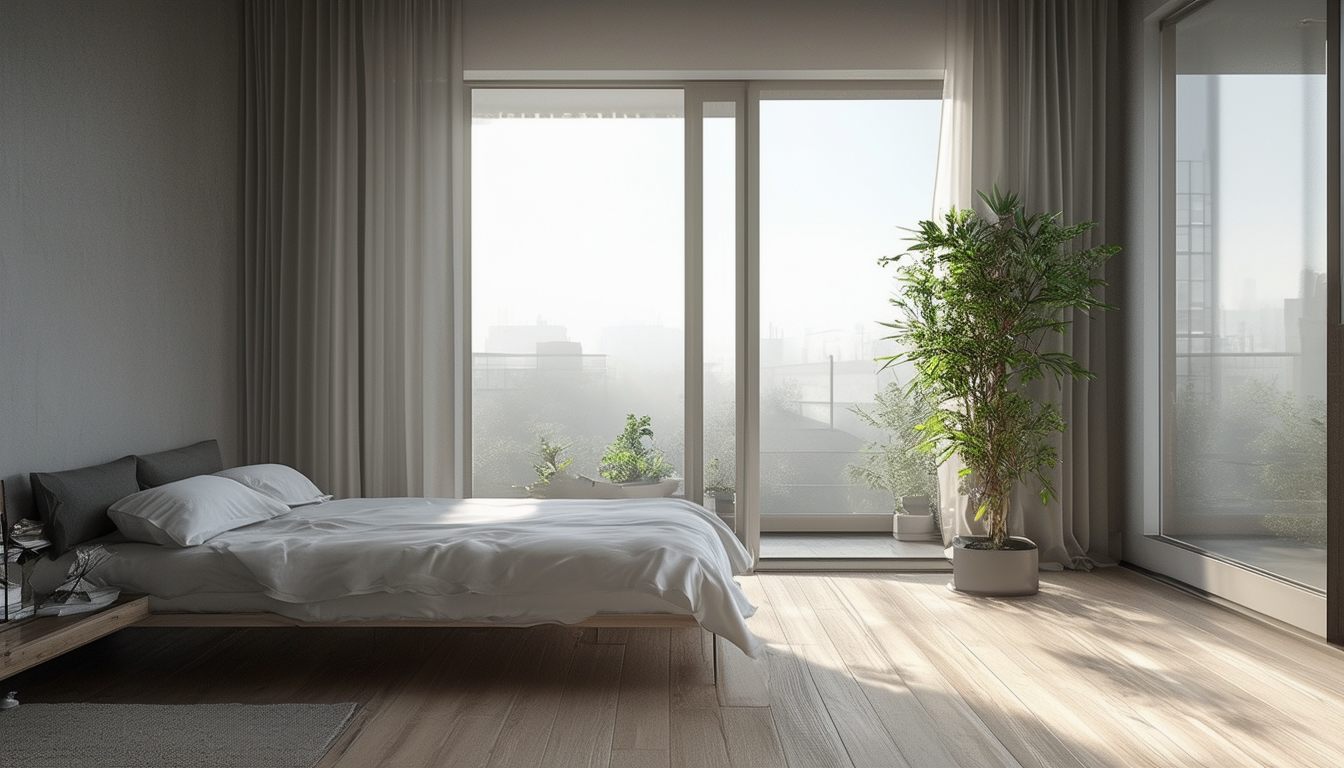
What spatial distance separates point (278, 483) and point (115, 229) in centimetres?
122

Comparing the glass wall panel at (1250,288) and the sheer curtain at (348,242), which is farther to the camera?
the sheer curtain at (348,242)

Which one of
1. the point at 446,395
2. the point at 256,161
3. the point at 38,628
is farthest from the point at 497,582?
the point at 256,161

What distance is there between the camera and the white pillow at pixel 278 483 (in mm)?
4098

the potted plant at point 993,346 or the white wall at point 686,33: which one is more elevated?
the white wall at point 686,33

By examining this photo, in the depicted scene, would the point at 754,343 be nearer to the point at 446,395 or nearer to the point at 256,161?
the point at 446,395

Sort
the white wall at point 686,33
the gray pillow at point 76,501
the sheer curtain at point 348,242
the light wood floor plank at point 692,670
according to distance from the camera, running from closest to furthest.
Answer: the light wood floor plank at point 692,670 < the gray pillow at point 76,501 < the sheer curtain at point 348,242 < the white wall at point 686,33

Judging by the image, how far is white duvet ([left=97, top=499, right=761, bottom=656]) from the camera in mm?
3176

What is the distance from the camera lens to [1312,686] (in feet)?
10.5

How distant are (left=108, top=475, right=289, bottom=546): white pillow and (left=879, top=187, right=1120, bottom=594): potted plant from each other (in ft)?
10.2

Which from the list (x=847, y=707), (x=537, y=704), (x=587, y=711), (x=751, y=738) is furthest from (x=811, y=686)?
(x=537, y=704)

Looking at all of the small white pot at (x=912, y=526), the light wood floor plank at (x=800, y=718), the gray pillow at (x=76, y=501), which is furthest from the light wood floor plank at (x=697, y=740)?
the small white pot at (x=912, y=526)

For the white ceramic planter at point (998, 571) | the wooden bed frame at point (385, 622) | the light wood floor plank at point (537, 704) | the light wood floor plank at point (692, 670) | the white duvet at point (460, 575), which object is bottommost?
the light wood floor plank at point (537, 704)

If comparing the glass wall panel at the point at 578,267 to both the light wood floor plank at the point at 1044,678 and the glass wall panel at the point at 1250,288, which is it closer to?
the light wood floor plank at the point at 1044,678

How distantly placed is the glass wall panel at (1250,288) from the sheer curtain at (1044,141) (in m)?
0.43
